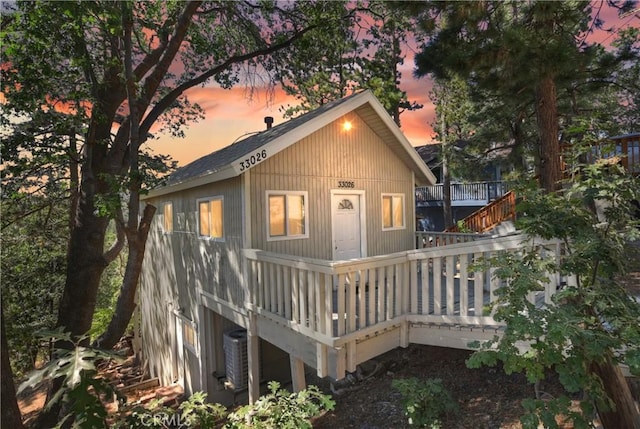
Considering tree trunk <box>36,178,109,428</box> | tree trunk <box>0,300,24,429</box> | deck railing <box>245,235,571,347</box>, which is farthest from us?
tree trunk <box>36,178,109,428</box>

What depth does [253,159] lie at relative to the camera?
19.5ft

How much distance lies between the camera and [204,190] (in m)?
7.72

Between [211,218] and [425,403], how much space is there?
5353 millimetres

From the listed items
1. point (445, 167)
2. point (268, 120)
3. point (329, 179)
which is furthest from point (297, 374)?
point (445, 167)

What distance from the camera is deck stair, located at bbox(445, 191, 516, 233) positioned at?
1292 centimetres

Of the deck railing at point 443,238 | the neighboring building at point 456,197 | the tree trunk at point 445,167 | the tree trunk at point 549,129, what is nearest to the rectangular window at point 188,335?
the deck railing at point 443,238

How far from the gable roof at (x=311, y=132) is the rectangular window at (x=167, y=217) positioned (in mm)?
691

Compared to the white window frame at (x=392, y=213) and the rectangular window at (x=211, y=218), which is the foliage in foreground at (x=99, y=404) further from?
the white window frame at (x=392, y=213)

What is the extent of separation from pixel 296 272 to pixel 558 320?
3256 millimetres

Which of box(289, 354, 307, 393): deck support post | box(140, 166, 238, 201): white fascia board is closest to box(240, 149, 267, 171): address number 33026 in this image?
box(140, 166, 238, 201): white fascia board

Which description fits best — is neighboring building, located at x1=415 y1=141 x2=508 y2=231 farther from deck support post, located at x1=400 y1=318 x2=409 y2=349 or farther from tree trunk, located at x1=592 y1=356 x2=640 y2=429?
tree trunk, located at x1=592 y1=356 x2=640 y2=429

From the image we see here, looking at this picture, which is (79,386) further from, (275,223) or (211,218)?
(211,218)

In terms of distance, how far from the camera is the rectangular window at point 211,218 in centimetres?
709

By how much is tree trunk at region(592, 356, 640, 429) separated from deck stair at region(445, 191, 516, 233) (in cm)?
1004
